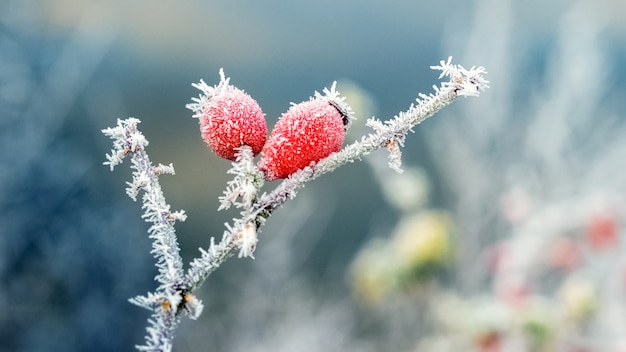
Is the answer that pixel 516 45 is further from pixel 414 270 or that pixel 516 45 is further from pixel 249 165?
pixel 249 165

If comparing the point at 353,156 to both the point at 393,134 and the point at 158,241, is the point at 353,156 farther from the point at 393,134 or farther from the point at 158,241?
the point at 158,241

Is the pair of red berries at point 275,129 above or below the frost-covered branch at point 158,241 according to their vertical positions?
above

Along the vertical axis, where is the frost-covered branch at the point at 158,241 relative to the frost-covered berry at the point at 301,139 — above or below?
below

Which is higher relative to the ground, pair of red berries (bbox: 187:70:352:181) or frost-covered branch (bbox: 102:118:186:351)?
pair of red berries (bbox: 187:70:352:181)

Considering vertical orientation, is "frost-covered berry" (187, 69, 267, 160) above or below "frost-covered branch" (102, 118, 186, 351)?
above

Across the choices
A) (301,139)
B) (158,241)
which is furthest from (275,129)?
(158,241)
